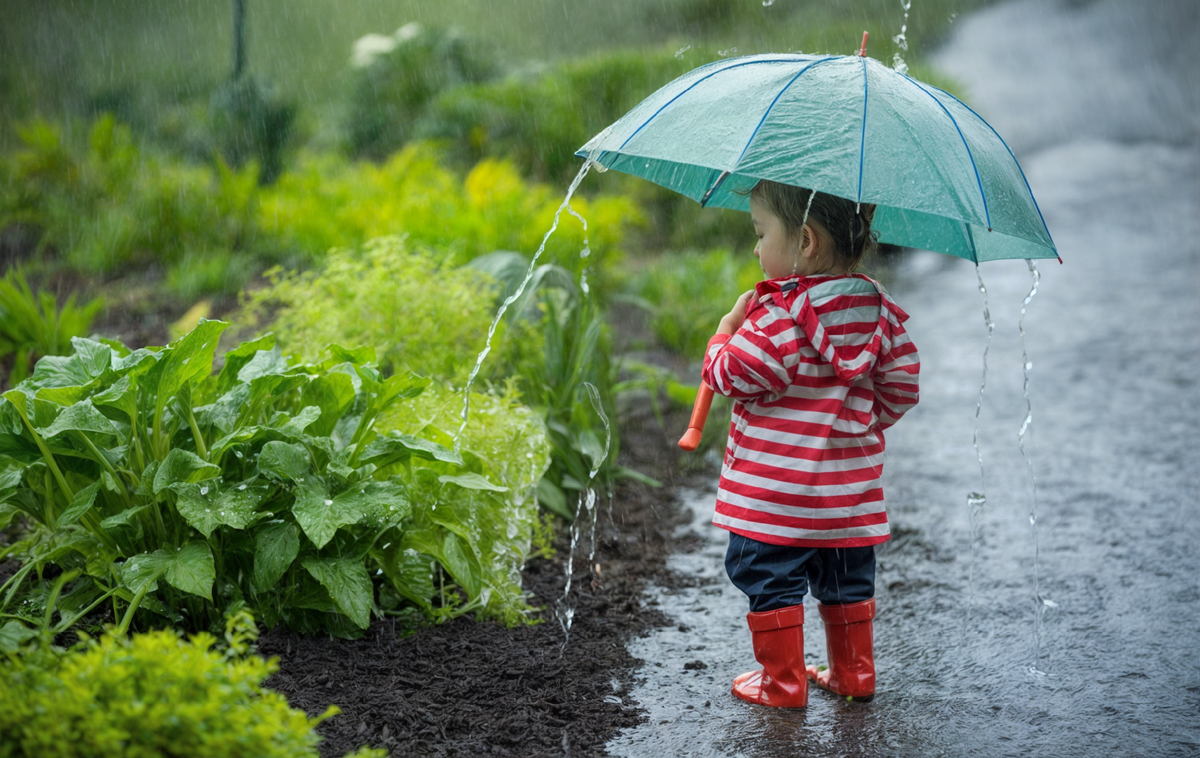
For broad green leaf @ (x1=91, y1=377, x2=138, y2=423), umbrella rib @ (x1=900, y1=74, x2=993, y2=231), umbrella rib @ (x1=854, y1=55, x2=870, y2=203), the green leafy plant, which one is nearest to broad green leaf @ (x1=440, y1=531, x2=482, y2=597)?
broad green leaf @ (x1=91, y1=377, x2=138, y2=423)

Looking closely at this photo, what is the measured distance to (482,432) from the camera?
3.07 meters

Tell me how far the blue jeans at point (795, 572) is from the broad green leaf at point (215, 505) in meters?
1.30

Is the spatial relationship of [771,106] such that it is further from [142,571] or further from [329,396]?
[142,571]

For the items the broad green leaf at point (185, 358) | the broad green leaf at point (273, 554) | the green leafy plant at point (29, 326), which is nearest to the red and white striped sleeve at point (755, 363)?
the broad green leaf at point (273, 554)

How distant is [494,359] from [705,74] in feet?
6.06

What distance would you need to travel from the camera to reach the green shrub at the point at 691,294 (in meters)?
6.54

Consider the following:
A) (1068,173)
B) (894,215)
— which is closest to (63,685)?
(894,215)

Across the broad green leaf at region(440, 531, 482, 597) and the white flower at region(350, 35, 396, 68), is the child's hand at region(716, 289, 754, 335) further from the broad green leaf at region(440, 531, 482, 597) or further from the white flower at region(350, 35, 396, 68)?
the white flower at region(350, 35, 396, 68)

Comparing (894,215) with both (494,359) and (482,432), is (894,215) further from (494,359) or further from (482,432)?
(494,359)

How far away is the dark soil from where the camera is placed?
2412mm

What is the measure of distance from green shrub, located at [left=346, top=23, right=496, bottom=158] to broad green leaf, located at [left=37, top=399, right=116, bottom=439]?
10.9 m

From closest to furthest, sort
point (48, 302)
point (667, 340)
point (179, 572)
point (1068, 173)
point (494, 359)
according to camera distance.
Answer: point (179, 572) < point (494, 359) < point (48, 302) < point (667, 340) < point (1068, 173)

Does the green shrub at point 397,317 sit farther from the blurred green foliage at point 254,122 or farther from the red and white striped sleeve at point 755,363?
the blurred green foliage at point 254,122

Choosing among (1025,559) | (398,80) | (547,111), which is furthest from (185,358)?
(398,80)
